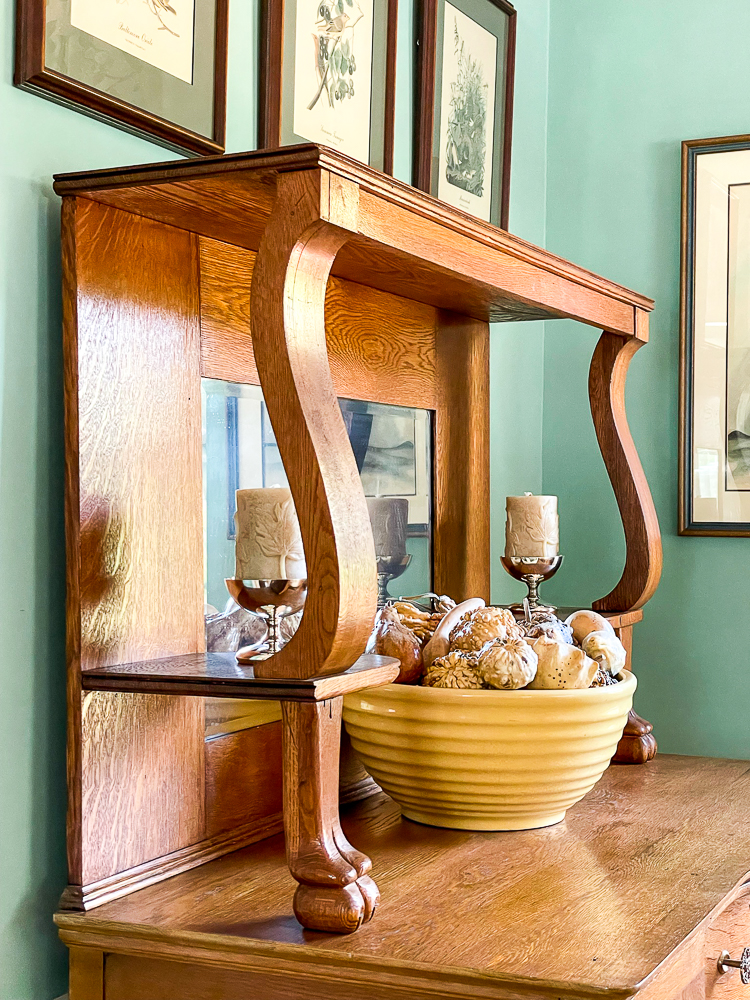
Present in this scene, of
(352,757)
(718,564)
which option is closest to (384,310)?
(352,757)

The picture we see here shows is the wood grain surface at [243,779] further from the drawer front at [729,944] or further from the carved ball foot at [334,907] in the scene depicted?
the drawer front at [729,944]

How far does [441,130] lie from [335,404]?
40.2 inches

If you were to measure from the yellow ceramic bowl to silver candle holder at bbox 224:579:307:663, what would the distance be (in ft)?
0.80

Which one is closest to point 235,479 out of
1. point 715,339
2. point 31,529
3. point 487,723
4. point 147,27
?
point 31,529

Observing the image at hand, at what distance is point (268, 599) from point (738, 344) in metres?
1.37

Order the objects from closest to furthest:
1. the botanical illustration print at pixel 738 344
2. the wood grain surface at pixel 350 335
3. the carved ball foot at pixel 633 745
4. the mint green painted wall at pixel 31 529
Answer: the mint green painted wall at pixel 31 529, the wood grain surface at pixel 350 335, the carved ball foot at pixel 633 745, the botanical illustration print at pixel 738 344

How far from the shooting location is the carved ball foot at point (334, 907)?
105 cm

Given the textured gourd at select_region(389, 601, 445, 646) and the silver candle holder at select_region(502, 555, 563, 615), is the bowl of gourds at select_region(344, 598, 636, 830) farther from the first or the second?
the silver candle holder at select_region(502, 555, 563, 615)

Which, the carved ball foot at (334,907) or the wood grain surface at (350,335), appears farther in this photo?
the wood grain surface at (350,335)

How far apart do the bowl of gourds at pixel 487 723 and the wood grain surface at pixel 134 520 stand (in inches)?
9.6

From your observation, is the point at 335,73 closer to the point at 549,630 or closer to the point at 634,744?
the point at 549,630

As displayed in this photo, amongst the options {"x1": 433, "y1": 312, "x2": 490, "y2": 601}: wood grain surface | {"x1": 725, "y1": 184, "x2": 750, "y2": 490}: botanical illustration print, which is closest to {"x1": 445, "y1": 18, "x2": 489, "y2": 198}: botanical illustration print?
{"x1": 433, "y1": 312, "x2": 490, "y2": 601}: wood grain surface

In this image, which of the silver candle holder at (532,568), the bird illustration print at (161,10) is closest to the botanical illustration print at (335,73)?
the bird illustration print at (161,10)

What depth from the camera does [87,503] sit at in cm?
115
